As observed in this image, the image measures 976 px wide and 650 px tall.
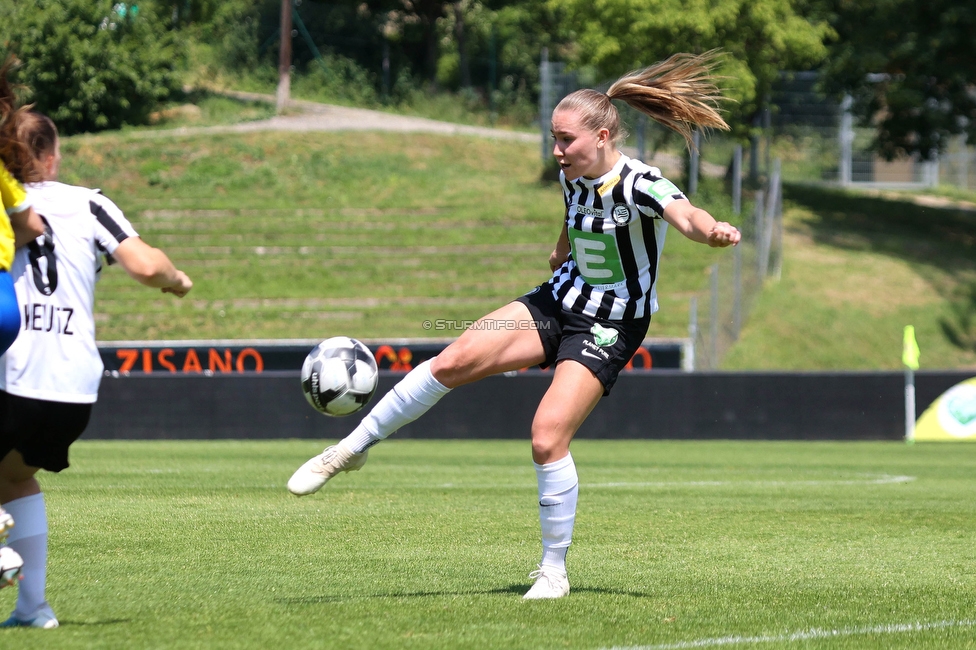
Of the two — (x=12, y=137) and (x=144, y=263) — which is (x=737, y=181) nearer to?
(x=144, y=263)

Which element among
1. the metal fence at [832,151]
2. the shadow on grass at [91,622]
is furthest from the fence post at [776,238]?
the shadow on grass at [91,622]

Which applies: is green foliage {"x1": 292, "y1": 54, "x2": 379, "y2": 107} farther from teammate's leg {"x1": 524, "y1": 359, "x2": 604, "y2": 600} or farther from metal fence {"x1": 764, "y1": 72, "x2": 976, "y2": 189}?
teammate's leg {"x1": 524, "y1": 359, "x2": 604, "y2": 600}

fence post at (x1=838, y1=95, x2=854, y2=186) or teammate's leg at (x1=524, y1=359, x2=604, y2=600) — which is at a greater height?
teammate's leg at (x1=524, y1=359, x2=604, y2=600)

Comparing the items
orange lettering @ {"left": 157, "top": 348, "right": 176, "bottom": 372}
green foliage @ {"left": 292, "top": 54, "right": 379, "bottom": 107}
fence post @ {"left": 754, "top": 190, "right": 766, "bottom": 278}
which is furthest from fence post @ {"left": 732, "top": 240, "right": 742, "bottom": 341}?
green foliage @ {"left": 292, "top": 54, "right": 379, "bottom": 107}

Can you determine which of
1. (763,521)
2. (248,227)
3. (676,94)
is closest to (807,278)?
(248,227)

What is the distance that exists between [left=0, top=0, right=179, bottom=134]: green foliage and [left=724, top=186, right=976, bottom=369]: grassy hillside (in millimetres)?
22370

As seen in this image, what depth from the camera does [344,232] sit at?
32688 mm

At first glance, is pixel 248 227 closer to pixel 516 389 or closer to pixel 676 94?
pixel 516 389

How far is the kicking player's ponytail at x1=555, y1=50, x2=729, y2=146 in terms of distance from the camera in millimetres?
5523

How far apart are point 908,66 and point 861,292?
8901 millimetres

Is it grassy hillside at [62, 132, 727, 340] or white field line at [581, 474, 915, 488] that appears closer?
white field line at [581, 474, 915, 488]

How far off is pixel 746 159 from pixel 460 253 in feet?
35.9

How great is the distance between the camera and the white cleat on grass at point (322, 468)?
5363 mm

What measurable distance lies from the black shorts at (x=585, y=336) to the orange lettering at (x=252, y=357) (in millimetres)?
16556
